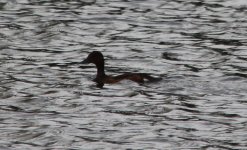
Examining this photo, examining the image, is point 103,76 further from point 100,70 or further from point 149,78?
point 149,78

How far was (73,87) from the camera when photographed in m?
20.1

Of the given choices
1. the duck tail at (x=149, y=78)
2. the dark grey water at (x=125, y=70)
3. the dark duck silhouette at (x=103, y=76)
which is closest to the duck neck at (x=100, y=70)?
the dark duck silhouette at (x=103, y=76)

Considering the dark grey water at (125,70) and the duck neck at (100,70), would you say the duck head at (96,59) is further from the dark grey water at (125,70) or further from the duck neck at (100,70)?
the dark grey water at (125,70)

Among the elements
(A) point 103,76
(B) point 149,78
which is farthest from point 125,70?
(B) point 149,78

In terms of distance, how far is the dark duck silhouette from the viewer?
794 inches

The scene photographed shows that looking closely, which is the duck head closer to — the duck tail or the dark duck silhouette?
the dark duck silhouette

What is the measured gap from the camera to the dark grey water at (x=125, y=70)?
16.6m

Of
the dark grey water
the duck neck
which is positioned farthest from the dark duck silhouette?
the dark grey water

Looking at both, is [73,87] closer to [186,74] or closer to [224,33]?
[186,74]

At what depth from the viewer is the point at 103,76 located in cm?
2064

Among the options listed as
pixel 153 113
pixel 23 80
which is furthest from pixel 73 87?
pixel 153 113

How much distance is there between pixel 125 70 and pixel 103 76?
1.23 meters

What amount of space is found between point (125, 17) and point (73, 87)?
24.3 ft

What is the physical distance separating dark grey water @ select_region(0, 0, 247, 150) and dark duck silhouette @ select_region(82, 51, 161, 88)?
5.1 inches
